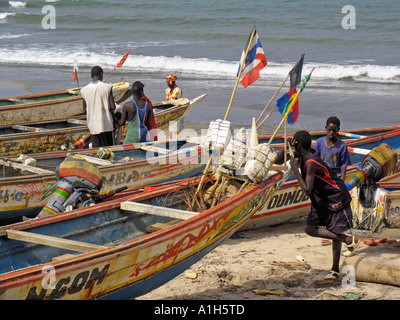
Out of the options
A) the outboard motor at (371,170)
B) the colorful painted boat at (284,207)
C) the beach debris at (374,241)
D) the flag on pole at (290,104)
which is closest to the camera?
the outboard motor at (371,170)

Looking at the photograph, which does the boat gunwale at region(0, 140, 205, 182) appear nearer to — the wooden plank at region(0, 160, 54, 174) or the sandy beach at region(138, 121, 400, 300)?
the wooden plank at region(0, 160, 54, 174)

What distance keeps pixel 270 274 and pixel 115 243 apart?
1.64 meters

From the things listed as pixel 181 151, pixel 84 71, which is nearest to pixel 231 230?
pixel 181 151

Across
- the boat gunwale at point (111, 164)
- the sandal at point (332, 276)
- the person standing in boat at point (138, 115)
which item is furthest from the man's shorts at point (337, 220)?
the person standing in boat at point (138, 115)

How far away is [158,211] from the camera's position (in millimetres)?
6242

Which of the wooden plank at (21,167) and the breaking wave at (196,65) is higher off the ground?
the breaking wave at (196,65)

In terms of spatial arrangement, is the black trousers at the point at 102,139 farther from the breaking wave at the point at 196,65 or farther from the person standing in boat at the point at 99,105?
the breaking wave at the point at 196,65

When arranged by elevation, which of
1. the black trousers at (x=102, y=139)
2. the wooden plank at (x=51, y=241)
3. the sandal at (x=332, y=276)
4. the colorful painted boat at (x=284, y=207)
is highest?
the black trousers at (x=102, y=139)

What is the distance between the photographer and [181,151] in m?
9.33

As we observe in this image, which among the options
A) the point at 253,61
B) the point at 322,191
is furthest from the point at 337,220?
the point at 253,61

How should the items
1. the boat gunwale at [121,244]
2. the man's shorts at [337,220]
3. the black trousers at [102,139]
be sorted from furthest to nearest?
the black trousers at [102,139], the man's shorts at [337,220], the boat gunwale at [121,244]

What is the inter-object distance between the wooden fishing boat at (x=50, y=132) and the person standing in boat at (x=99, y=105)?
111cm

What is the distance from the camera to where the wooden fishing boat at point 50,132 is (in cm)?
995

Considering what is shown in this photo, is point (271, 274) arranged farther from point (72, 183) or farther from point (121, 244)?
point (72, 183)
